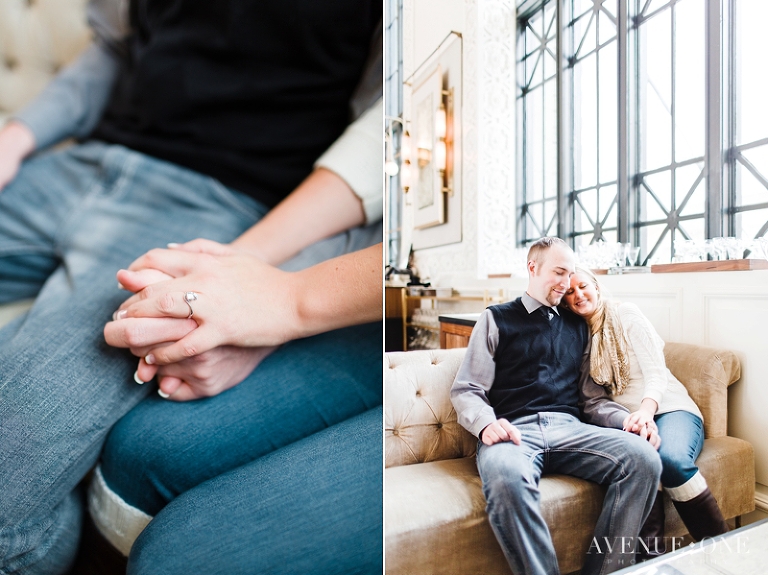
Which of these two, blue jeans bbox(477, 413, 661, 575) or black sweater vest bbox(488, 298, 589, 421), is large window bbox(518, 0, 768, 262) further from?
blue jeans bbox(477, 413, 661, 575)

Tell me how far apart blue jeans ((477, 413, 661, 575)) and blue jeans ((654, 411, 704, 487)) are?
0.03 meters

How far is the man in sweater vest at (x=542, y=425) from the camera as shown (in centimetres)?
83

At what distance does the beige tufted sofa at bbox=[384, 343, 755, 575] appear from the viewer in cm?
81

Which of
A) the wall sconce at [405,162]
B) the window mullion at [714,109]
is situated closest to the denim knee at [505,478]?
the wall sconce at [405,162]

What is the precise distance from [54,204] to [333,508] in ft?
2.08

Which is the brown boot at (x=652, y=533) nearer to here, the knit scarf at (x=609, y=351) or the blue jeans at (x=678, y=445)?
the blue jeans at (x=678, y=445)

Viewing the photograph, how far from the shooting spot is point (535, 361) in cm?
86

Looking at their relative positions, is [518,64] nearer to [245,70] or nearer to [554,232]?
[554,232]

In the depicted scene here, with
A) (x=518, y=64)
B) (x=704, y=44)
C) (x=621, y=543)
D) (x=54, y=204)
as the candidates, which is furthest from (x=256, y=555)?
(x=704, y=44)

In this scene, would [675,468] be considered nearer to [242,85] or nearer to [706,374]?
[706,374]

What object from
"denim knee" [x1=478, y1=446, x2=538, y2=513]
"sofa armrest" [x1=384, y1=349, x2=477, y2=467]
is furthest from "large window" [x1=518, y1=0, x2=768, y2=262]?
"denim knee" [x1=478, y1=446, x2=538, y2=513]

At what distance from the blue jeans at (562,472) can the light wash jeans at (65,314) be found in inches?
25.9

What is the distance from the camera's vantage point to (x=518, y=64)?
0.91m

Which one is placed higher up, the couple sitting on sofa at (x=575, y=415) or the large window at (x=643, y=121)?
the large window at (x=643, y=121)
